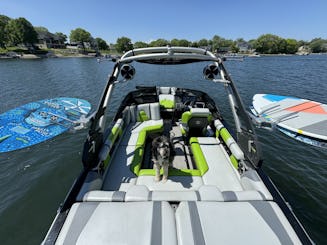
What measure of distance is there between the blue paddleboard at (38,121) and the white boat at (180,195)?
180 inches

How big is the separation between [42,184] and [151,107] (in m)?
3.93

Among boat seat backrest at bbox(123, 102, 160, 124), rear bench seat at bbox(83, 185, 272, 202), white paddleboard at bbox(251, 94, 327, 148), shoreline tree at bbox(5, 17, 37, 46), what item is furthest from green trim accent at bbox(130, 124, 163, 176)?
shoreline tree at bbox(5, 17, 37, 46)

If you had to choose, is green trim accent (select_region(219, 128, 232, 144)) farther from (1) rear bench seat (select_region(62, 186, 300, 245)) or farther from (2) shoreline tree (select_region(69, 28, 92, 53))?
(2) shoreline tree (select_region(69, 28, 92, 53))

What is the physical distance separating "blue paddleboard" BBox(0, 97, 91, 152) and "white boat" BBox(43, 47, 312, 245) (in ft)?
15.0

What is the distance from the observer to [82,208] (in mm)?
1771

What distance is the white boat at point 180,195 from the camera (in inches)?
58.7

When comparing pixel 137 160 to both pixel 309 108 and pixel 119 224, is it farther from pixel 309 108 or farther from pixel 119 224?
pixel 309 108

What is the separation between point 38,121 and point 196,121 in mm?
8320

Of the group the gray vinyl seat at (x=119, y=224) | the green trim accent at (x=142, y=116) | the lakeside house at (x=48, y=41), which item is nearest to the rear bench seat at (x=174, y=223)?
the gray vinyl seat at (x=119, y=224)

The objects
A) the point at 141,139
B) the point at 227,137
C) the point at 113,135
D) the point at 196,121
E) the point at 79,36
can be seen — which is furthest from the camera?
the point at 79,36

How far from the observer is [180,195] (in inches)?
79.4

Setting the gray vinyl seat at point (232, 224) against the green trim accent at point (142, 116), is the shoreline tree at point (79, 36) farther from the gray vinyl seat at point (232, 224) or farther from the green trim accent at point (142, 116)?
the gray vinyl seat at point (232, 224)

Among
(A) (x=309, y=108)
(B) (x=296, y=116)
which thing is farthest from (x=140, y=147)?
(A) (x=309, y=108)

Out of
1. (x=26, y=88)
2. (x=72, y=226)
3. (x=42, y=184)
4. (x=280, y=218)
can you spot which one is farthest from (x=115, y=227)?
(x=26, y=88)
